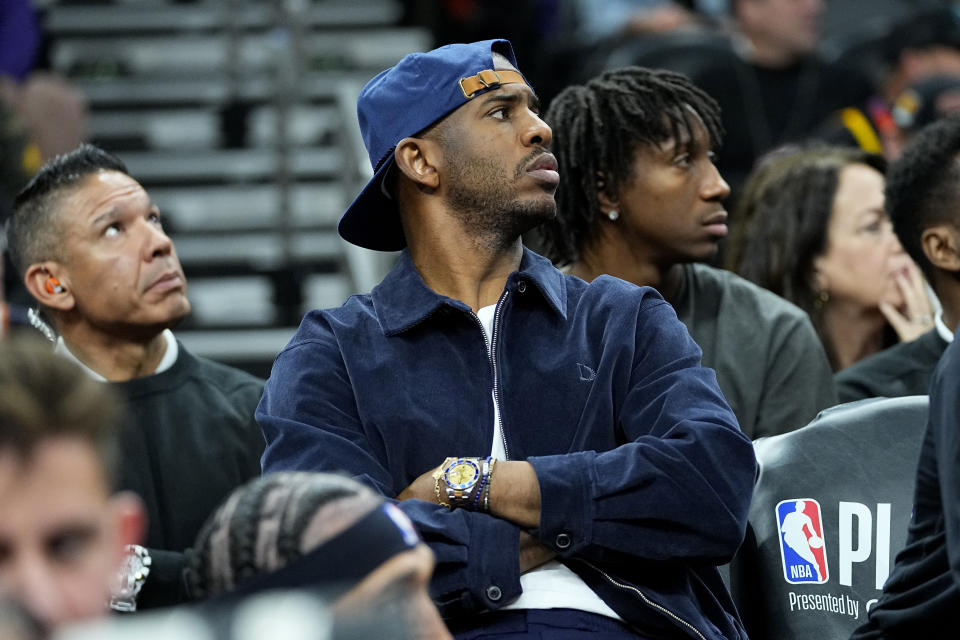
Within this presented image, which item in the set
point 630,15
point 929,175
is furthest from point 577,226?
point 630,15

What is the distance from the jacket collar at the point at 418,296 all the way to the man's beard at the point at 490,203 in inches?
3.4

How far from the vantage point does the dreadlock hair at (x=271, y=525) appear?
5.66 ft

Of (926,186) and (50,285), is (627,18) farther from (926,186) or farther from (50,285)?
(50,285)

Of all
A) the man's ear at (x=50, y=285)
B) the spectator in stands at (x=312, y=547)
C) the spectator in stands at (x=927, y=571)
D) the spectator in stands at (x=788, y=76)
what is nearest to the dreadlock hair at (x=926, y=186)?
the spectator in stands at (x=927, y=571)

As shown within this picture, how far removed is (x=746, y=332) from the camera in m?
3.87

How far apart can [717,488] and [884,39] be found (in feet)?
20.6

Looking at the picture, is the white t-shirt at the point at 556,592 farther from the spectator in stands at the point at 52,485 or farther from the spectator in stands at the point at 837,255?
the spectator in stands at the point at 837,255

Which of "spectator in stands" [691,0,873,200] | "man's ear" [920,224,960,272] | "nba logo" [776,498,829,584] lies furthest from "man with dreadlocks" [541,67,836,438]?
"spectator in stands" [691,0,873,200]

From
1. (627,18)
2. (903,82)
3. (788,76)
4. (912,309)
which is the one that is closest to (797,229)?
(912,309)

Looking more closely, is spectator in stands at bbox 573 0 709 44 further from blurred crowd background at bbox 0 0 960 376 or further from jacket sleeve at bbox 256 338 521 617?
jacket sleeve at bbox 256 338 521 617

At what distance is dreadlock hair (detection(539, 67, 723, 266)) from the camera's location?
13.0 ft

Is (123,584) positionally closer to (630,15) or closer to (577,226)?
(577,226)

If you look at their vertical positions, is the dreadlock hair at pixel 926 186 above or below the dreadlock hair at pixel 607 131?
below

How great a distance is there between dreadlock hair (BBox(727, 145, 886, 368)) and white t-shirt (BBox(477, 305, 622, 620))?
2183mm
